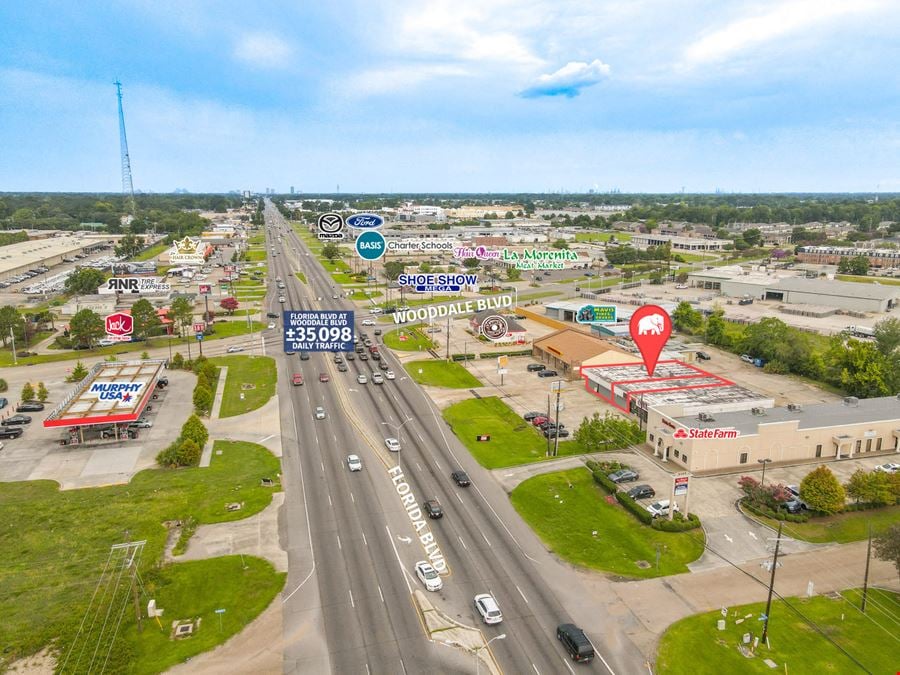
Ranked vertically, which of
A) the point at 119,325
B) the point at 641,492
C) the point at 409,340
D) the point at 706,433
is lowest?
the point at 641,492

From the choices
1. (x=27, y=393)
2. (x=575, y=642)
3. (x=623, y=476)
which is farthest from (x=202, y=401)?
(x=575, y=642)

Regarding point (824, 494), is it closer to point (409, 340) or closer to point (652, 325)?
point (652, 325)

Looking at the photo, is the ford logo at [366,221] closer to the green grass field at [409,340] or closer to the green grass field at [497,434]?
the green grass field at [497,434]

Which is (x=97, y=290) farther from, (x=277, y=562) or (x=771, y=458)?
(x=771, y=458)

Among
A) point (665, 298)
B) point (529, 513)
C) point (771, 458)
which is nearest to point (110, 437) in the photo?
point (529, 513)

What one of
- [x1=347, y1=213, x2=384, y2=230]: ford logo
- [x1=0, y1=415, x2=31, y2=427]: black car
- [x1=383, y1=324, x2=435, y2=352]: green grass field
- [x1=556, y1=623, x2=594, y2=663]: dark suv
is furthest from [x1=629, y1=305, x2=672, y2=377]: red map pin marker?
[x1=0, y1=415, x2=31, y2=427]: black car

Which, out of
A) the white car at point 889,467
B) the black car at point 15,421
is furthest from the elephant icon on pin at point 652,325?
the black car at point 15,421
